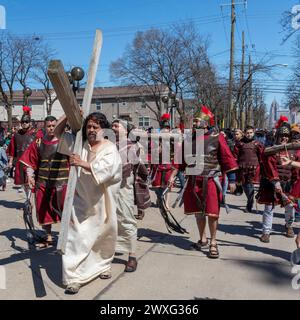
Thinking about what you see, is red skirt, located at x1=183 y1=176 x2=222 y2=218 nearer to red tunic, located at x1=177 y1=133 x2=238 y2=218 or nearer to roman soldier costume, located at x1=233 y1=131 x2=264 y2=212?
red tunic, located at x1=177 y1=133 x2=238 y2=218

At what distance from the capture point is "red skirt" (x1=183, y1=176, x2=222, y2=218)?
200 inches

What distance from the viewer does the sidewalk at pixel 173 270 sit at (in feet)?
12.7

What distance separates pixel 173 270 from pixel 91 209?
131 cm

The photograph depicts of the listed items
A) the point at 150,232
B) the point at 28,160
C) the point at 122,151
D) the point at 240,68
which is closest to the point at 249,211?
the point at 150,232

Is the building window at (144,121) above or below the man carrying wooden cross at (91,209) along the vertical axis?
above

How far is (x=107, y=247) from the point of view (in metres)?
4.21

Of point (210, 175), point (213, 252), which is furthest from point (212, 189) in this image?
point (213, 252)

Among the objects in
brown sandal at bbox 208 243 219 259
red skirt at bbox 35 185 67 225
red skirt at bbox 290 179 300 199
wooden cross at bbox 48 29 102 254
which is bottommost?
brown sandal at bbox 208 243 219 259

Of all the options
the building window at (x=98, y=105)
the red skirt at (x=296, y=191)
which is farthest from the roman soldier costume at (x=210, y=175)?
the building window at (x=98, y=105)

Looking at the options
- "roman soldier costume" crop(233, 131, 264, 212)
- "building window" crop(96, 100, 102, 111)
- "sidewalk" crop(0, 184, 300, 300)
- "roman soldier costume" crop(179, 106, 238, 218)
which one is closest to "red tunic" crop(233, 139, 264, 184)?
"roman soldier costume" crop(233, 131, 264, 212)

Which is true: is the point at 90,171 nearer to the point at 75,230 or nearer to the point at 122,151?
the point at 75,230

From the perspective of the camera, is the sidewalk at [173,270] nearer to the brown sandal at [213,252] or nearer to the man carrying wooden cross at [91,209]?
the brown sandal at [213,252]

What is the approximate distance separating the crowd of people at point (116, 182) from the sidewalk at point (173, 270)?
0.20m

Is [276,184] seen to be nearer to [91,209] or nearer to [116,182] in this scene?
[116,182]
